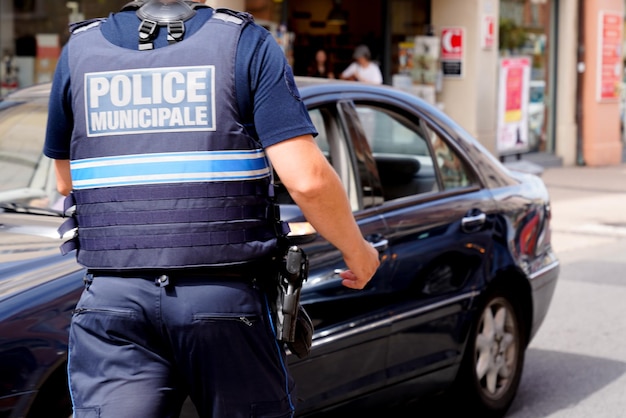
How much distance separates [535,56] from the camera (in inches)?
779

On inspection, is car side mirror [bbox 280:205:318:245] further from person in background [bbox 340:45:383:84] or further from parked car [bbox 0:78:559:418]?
person in background [bbox 340:45:383:84]

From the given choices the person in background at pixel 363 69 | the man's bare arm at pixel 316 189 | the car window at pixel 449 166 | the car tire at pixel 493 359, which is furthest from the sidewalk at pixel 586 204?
the man's bare arm at pixel 316 189

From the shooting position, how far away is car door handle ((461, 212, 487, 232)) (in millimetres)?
5098

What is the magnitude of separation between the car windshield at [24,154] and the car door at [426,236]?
1.32 meters

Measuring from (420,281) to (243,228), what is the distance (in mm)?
2211

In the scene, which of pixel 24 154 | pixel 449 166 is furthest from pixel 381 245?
pixel 24 154

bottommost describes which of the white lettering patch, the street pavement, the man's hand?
the street pavement

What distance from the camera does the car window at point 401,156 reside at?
5.06 metres

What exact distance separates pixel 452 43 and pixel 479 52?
0.43 m

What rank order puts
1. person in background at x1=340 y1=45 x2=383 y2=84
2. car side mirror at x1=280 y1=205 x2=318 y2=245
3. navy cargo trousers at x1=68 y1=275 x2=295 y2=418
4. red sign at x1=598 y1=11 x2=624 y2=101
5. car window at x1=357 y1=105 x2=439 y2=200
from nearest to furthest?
navy cargo trousers at x1=68 y1=275 x2=295 y2=418, car side mirror at x1=280 y1=205 x2=318 y2=245, car window at x1=357 y1=105 x2=439 y2=200, person in background at x1=340 y1=45 x2=383 y2=84, red sign at x1=598 y1=11 x2=624 y2=101

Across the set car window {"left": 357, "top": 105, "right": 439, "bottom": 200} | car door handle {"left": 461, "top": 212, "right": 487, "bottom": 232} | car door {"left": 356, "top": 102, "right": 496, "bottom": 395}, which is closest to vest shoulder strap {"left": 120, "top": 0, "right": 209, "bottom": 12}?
car door {"left": 356, "top": 102, "right": 496, "bottom": 395}

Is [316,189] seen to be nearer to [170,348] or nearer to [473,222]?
[170,348]

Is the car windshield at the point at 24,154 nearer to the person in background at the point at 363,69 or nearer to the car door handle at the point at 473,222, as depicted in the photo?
the car door handle at the point at 473,222

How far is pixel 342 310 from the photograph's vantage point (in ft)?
14.2
